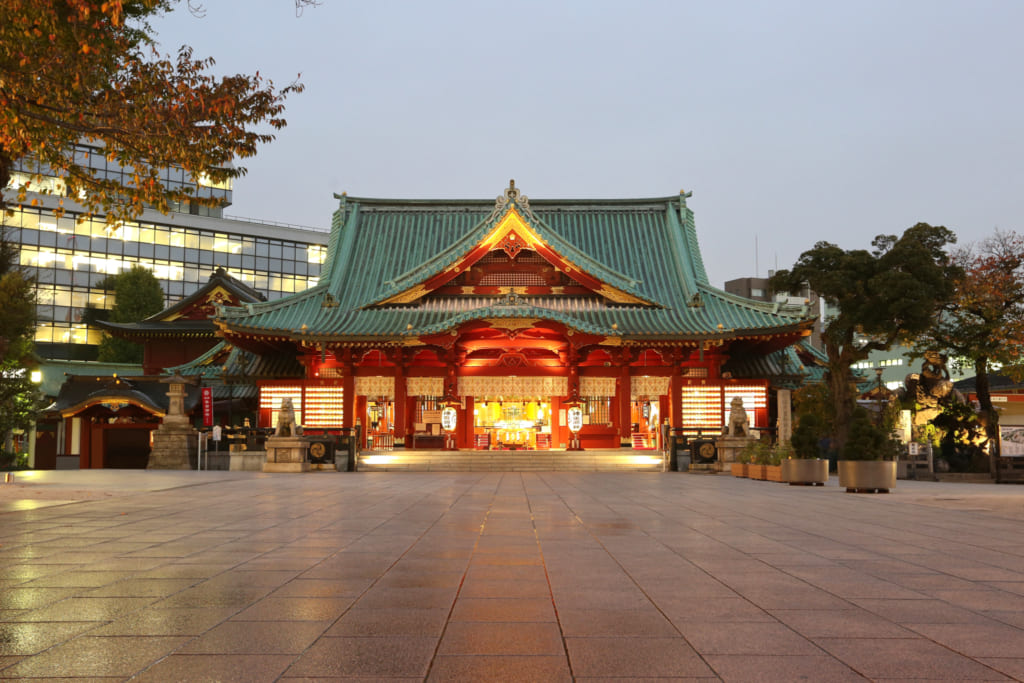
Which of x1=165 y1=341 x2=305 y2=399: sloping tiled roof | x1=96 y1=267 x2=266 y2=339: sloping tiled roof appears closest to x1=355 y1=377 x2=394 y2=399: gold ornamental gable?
x1=165 y1=341 x2=305 y2=399: sloping tiled roof

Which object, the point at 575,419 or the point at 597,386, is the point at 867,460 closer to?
the point at 575,419

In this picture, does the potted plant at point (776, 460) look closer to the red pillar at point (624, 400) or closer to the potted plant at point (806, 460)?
the potted plant at point (806, 460)

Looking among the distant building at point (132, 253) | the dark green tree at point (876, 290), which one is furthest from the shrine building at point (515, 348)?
the distant building at point (132, 253)

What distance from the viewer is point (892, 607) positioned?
243 inches

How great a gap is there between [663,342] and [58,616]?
3056cm

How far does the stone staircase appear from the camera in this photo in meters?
31.2

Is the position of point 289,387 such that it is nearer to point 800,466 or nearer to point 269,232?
point 800,466

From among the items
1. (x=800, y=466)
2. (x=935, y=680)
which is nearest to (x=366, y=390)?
(x=800, y=466)

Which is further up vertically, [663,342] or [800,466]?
[663,342]

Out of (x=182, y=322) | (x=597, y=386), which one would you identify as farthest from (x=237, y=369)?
(x=597, y=386)

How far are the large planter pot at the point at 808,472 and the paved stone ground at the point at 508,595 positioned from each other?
7.82m

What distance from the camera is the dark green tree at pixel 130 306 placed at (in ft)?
208

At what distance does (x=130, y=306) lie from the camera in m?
64.3

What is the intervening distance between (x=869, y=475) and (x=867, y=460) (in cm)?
33
